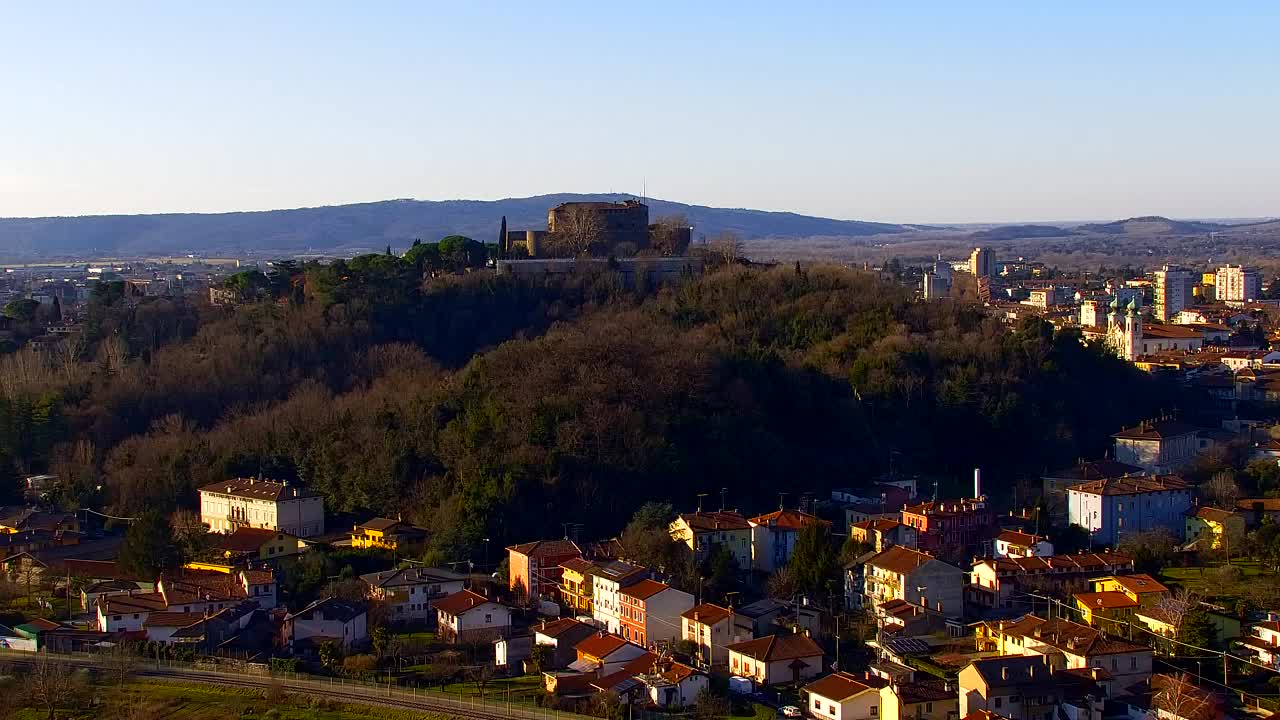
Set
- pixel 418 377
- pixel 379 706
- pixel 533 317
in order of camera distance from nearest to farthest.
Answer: pixel 379 706
pixel 418 377
pixel 533 317

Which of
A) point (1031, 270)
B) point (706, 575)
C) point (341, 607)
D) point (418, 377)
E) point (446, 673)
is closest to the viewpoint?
point (446, 673)

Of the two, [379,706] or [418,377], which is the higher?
[418,377]

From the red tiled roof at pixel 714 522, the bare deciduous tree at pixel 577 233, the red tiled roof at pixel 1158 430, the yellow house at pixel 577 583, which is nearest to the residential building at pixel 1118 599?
the red tiled roof at pixel 714 522

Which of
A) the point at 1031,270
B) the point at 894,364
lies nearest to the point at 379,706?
the point at 894,364

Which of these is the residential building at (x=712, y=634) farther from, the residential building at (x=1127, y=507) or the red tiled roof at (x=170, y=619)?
the residential building at (x=1127, y=507)

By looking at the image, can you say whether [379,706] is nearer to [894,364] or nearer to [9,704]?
[9,704]

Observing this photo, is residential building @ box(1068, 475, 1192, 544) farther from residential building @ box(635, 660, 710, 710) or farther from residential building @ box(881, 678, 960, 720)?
residential building @ box(635, 660, 710, 710)
